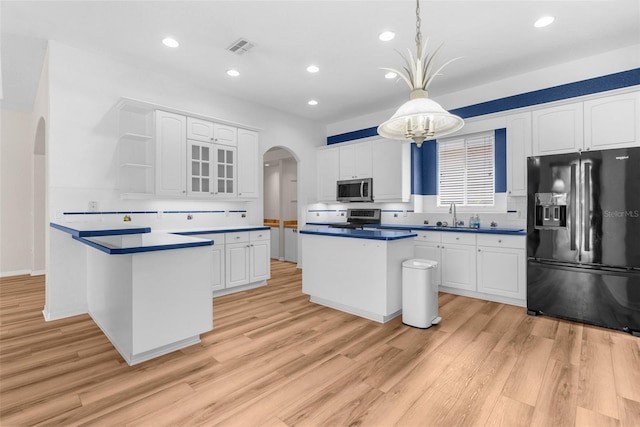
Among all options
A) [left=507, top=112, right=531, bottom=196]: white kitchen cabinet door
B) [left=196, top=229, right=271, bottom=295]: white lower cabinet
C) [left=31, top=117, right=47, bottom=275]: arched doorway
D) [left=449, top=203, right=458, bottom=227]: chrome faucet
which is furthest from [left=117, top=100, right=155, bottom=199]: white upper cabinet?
[left=507, top=112, right=531, bottom=196]: white kitchen cabinet door

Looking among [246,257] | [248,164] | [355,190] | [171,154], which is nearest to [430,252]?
[355,190]

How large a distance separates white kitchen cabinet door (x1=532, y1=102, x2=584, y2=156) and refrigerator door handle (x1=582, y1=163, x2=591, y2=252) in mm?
470

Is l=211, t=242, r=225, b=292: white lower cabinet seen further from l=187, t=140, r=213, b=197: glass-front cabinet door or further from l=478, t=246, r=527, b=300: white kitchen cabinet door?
l=478, t=246, r=527, b=300: white kitchen cabinet door

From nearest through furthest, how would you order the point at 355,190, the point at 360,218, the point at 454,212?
the point at 454,212 → the point at 355,190 → the point at 360,218

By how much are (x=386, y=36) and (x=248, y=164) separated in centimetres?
270

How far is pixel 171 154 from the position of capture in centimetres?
423

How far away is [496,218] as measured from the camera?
15.2ft

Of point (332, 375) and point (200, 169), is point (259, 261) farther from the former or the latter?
point (332, 375)

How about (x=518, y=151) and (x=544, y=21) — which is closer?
(x=544, y=21)

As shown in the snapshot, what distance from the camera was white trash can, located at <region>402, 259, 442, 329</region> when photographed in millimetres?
3248

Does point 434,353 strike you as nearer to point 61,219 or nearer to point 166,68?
point 61,219

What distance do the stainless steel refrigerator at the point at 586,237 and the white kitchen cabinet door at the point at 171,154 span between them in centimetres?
424

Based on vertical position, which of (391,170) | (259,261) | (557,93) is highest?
(557,93)

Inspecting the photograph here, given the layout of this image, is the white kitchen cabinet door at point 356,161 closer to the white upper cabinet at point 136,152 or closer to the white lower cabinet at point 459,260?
the white lower cabinet at point 459,260
